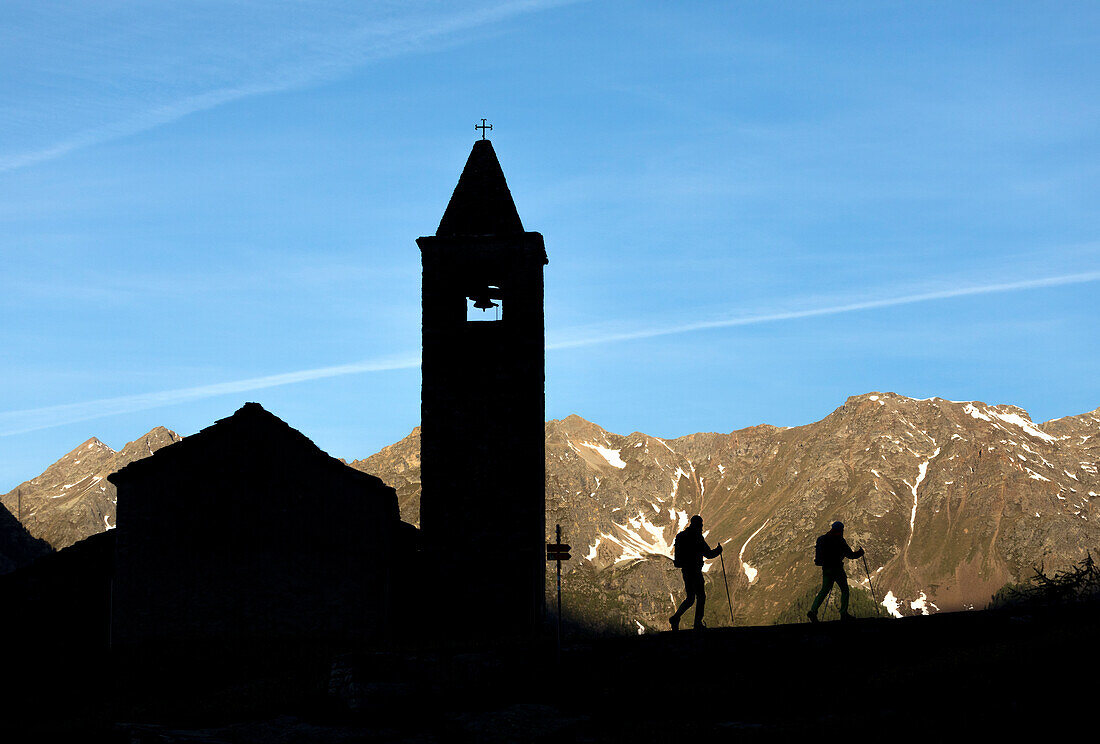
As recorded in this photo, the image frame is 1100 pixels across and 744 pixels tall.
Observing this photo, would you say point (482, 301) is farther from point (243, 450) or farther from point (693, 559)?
point (693, 559)

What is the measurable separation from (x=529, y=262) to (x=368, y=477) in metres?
7.69

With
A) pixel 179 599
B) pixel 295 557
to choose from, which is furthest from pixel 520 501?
pixel 179 599

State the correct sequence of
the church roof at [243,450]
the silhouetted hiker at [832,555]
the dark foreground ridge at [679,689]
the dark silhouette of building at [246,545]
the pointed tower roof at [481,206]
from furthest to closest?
the pointed tower roof at [481,206] < the church roof at [243,450] < the dark silhouette of building at [246,545] < the silhouetted hiker at [832,555] < the dark foreground ridge at [679,689]

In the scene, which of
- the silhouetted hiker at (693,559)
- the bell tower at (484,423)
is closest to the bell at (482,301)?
the bell tower at (484,423)

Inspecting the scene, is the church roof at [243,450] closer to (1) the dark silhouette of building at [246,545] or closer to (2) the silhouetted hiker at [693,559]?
(1) the dark silhouette of building at [246,545]

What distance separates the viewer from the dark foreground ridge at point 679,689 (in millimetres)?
14969

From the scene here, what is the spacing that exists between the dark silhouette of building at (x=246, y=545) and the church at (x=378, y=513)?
4cm

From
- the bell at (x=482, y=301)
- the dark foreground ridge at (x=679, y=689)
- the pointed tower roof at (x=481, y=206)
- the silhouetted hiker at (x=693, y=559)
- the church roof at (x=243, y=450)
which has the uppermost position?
the pointed tower roof at (x=481, y=206)

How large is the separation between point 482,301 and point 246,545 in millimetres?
9508

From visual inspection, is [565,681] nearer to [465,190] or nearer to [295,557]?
[295,557]

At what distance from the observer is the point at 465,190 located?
33.0 m

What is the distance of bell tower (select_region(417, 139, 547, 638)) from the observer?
29766 millimetres

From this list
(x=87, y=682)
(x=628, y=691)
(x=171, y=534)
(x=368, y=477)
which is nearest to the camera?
(x=628, y=691)

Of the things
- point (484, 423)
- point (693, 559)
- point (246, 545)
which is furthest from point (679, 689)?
point (246, 545)
